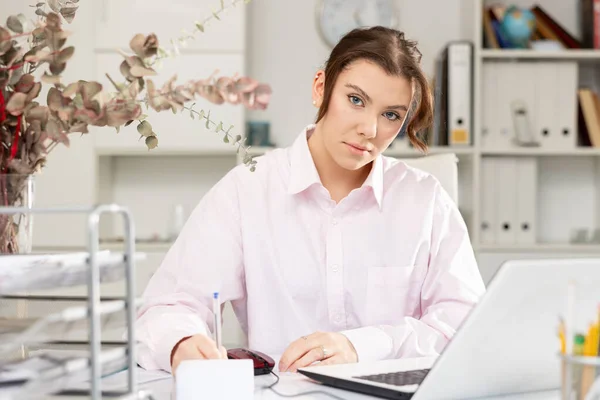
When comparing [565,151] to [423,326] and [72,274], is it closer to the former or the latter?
[423,326]

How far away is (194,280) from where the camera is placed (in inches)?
59.2

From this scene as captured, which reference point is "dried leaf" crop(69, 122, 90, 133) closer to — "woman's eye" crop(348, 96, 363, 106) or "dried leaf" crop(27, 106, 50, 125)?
"dried leaf" crop(27, 106, 50, 125)

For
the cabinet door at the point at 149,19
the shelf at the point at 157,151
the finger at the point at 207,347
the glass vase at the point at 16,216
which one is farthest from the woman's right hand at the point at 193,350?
the cabinet door at the point at 149,19

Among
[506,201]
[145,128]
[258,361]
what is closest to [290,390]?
[258,361]

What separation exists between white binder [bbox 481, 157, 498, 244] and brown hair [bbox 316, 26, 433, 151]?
5.54 ft

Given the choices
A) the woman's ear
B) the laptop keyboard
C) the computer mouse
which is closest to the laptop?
the laptop keyboard

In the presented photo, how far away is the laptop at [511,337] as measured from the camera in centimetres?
79

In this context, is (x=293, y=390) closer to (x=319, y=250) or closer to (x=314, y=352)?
(x=314, y=352)

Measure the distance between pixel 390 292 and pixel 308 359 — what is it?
0.45 meters

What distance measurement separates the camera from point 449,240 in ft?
5.40

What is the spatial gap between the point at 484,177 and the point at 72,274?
2794mm

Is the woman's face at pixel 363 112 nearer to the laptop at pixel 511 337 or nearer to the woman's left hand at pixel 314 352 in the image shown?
the woman's left hand at pixel 314 352

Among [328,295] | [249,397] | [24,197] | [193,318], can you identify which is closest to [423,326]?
[328,295]

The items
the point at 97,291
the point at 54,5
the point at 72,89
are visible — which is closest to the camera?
the point at 97,291
